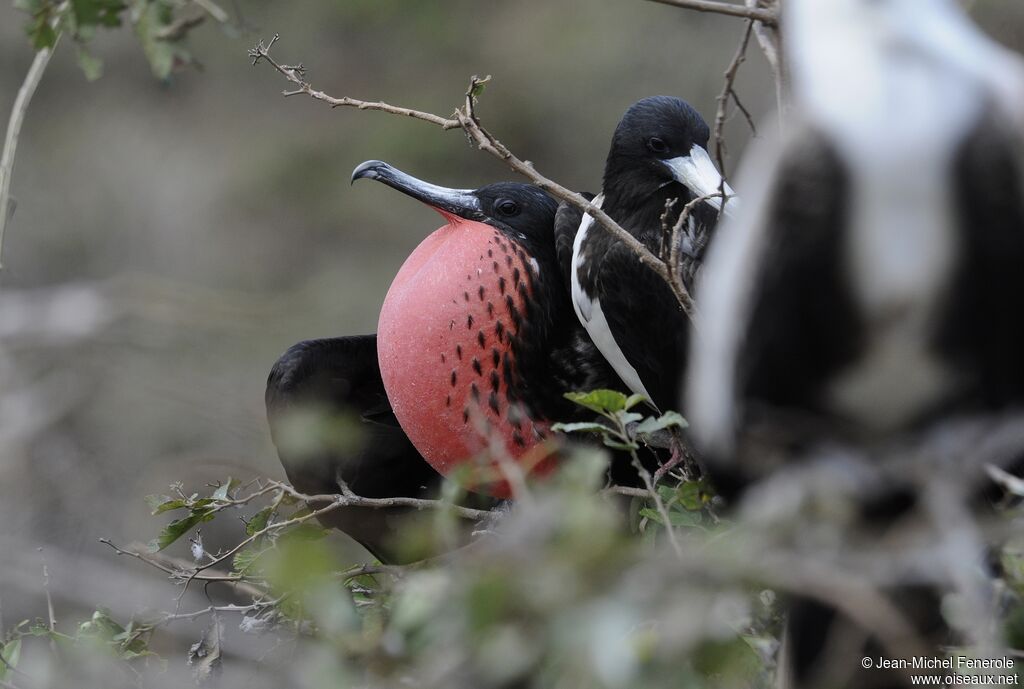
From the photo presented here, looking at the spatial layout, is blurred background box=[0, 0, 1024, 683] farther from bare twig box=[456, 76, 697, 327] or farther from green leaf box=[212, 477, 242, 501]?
bare twig box=[456, 76, 697, 327]

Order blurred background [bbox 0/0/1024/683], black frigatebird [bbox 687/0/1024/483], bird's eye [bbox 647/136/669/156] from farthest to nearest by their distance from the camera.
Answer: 1. blurred background [bbox 0/0/1024/683]
2. bird's eye [bbox 647/136/669/156]
3. black frigatebird [bbox 687/0/1024/483]

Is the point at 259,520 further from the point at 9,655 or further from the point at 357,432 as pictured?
the point at 357,432

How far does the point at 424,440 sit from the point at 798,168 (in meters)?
0.75

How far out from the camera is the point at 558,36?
520cm

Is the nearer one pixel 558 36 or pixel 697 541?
pixel 697 541

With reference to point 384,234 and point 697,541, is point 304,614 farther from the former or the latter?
point 384,234

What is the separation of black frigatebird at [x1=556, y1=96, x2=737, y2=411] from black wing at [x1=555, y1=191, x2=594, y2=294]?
0.7 inches

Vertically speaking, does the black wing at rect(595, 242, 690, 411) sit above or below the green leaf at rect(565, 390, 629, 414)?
below

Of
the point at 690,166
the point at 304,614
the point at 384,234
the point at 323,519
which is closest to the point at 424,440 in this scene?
the point at 323,519

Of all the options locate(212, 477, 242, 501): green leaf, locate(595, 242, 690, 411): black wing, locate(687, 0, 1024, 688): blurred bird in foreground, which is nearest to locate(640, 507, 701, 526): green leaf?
locate(687, 0, 1024, 688): blurred bird in foreground

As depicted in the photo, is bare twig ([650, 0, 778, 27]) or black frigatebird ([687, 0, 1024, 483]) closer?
→ black frigatebird ([687, 0, 1024, 483])

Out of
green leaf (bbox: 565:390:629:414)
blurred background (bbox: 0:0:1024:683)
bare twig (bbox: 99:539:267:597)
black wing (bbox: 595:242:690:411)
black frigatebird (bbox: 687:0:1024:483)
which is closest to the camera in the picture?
black frigatebird (bbox: 687:0:1024:483)

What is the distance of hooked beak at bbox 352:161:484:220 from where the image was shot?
174 centimetres

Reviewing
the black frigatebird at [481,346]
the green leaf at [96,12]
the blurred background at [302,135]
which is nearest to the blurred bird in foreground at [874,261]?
the black frigatebird at [481,346]
